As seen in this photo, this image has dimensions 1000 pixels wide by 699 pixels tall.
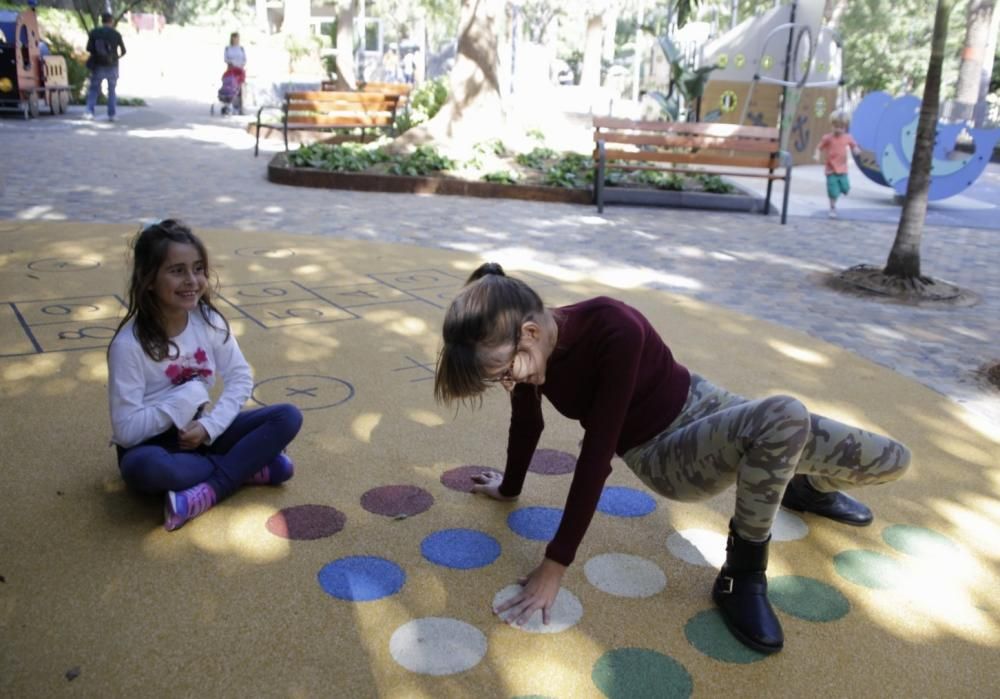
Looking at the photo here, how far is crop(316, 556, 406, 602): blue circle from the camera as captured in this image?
2.34m

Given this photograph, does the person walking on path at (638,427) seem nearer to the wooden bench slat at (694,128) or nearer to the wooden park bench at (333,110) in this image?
the wooden bench slat at (694,128)

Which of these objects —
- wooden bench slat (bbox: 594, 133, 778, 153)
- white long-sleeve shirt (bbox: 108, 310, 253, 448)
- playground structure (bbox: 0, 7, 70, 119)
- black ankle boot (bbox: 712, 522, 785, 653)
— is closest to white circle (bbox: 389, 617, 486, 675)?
black ankle boot (bbox: 712, 522, 785, 653)

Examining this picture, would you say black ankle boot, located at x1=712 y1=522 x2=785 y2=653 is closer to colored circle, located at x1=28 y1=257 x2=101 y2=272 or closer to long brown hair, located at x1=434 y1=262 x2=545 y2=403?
long brown hair, located at x1=434 y1=262 x2=545 y2=403

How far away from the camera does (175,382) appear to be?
107 inches

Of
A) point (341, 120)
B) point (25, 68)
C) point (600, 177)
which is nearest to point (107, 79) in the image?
point (25, 68)

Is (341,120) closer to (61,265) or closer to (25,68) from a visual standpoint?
(25,68)

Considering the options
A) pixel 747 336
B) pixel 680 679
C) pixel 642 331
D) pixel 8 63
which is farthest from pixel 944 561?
pixel 8 63

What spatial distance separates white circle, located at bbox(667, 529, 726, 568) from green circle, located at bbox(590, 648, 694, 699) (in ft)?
1.68

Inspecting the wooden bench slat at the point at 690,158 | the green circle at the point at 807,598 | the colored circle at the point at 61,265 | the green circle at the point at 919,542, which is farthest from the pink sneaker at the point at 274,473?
the wooden bench slat at the point at 690,158

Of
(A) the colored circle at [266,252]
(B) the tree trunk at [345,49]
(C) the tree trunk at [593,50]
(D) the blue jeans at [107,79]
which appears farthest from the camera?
(C) the tree trunk at [593,50]

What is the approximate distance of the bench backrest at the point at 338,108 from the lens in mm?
12570

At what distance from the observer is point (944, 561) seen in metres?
2.67

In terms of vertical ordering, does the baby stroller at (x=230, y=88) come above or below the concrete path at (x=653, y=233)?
above

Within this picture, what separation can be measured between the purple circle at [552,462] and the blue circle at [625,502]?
0.19 metres
